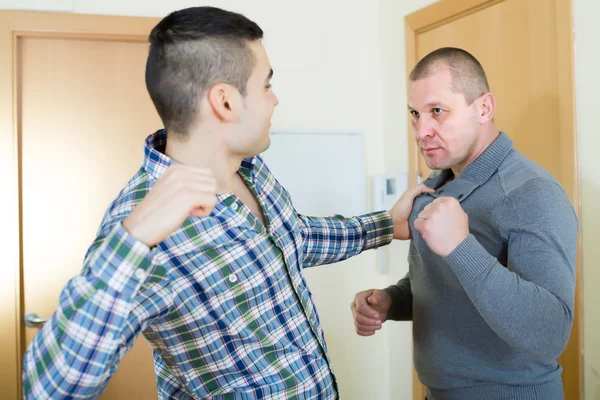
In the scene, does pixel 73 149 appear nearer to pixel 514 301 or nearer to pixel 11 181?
pixel 11 181

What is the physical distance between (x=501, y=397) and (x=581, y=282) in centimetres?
67

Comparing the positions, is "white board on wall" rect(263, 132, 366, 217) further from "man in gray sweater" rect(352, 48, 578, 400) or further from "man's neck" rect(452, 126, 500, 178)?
"man's neck" rect(452, 126, 500, 178)

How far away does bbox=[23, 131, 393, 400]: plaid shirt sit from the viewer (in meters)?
0.81

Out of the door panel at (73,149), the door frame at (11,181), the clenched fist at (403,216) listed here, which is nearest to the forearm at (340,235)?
the clenched fist at (403,216)

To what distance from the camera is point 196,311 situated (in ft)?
3.34

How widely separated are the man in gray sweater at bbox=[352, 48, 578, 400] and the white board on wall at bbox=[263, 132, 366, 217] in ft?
3.75

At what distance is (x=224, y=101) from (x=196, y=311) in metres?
0.41

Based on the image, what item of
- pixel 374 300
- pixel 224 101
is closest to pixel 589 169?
pixel 374 300

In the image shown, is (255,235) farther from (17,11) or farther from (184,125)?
(17,11)

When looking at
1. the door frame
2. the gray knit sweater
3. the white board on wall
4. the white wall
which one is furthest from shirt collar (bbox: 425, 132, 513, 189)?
the door frame

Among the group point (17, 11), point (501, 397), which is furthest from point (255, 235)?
point (17, 11)

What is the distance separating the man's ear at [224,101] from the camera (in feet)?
3.64

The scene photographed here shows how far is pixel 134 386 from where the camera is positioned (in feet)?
8.50

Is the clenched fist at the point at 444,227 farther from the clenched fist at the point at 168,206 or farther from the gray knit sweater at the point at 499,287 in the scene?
the clenched fist at the point at 168,206
